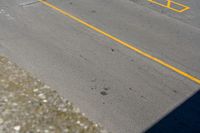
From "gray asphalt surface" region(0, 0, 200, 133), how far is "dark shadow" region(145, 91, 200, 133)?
17 centimetres

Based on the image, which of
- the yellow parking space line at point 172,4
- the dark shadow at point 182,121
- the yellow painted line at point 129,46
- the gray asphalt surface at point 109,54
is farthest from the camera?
the yellow parking space line at point 172,4

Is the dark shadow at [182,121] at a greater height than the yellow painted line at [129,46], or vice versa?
the yellow painted line at [129,46]

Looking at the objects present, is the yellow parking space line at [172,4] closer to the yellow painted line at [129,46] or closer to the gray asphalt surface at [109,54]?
the gray asphalt surface at [109,54]

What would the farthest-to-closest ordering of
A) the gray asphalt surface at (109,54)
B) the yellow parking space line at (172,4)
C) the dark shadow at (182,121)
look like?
1. the yellow parking space line at (172,4)
2. the gray asphalt surface at (109,54)
3. the dark shadow at (182,121)

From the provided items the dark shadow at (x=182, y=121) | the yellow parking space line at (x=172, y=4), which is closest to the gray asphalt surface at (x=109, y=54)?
the dark shadow at (x=182, y=121)

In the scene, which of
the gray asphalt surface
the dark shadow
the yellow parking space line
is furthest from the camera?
the yellow parking space line

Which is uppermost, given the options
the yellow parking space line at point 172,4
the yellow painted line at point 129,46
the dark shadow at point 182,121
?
the yellow parking space line at point 172,4

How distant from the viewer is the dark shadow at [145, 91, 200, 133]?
280 inches

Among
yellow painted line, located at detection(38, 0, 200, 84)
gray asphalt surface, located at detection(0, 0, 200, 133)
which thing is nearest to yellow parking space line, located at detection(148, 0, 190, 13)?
gray asphalt surface, located at detection(0, 0, 200, 133)

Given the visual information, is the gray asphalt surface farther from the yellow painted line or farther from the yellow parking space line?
the yellow parking space line

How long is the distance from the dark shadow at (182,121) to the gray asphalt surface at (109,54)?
6.6 inches

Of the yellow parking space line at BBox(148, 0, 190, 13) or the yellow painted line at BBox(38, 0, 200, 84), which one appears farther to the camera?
the yellow parking space line at BBox(148, 0, 190, 13)

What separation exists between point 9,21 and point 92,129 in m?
6.20

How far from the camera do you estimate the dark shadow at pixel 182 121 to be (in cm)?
710
